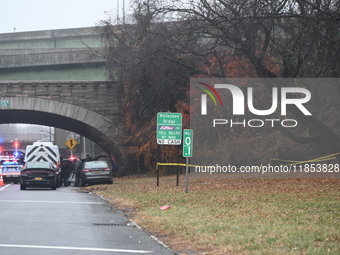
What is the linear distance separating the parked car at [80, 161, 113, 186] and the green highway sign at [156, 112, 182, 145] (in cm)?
934

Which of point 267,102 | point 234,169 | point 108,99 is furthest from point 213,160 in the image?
point 108,99

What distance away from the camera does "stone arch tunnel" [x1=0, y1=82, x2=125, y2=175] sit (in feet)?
153

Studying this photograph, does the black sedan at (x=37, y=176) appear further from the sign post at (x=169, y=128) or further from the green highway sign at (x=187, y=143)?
the green highway sign at (x=187, y=143)

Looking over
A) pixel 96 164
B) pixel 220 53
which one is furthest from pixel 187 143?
pixel 96 164

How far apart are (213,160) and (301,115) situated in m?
11.0

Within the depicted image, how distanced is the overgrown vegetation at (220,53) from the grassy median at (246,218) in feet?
16.1

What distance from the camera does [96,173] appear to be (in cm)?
3641

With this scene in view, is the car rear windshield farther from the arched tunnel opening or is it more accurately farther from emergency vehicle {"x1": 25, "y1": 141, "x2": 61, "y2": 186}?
the arched tunnel opening

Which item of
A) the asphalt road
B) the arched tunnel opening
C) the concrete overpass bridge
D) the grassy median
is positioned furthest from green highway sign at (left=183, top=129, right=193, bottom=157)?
the arched tunnel opening

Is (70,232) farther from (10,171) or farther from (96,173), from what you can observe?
(10,171)

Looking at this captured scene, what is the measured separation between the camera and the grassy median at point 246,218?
11.3 metres

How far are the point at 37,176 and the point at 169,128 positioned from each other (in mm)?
9943

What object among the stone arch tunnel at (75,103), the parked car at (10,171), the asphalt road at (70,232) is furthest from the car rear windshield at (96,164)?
the asphalt road at (70,232)

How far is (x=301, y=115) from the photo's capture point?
31.4 m
